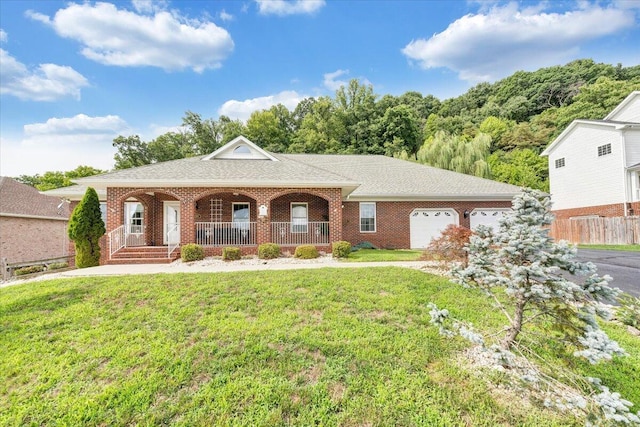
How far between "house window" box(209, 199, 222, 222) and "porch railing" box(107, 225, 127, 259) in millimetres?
3526

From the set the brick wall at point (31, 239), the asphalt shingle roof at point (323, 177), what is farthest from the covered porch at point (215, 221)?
the brick wall at point (31, 239)

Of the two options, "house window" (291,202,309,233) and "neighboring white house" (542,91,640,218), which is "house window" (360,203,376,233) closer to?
"house window" (291,202,309,233)

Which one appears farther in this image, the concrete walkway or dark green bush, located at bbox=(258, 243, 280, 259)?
dark green bush, located at bbox=(258, 243, 280, 259)

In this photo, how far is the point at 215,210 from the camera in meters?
13.3

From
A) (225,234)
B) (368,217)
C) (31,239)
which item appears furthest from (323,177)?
(31,239)

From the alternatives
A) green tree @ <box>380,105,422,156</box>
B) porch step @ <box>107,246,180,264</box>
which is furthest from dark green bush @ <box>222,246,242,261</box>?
green tree @ <box>380,105,422,156</box>

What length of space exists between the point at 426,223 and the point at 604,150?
13.6m

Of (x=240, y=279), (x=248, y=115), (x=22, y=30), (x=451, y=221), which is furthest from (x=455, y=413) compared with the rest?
(x=248, y=115)

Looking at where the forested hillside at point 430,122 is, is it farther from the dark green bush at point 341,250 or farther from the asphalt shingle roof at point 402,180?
the dark green bush at point 341,250

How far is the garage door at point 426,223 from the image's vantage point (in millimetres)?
14422

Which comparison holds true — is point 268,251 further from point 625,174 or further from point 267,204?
point 625,174

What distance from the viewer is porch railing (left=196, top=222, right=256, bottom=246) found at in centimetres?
1207

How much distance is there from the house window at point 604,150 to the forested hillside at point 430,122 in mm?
6365

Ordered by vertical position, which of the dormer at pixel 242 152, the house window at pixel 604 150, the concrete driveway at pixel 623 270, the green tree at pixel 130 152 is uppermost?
the green tree at pixel 130 152
